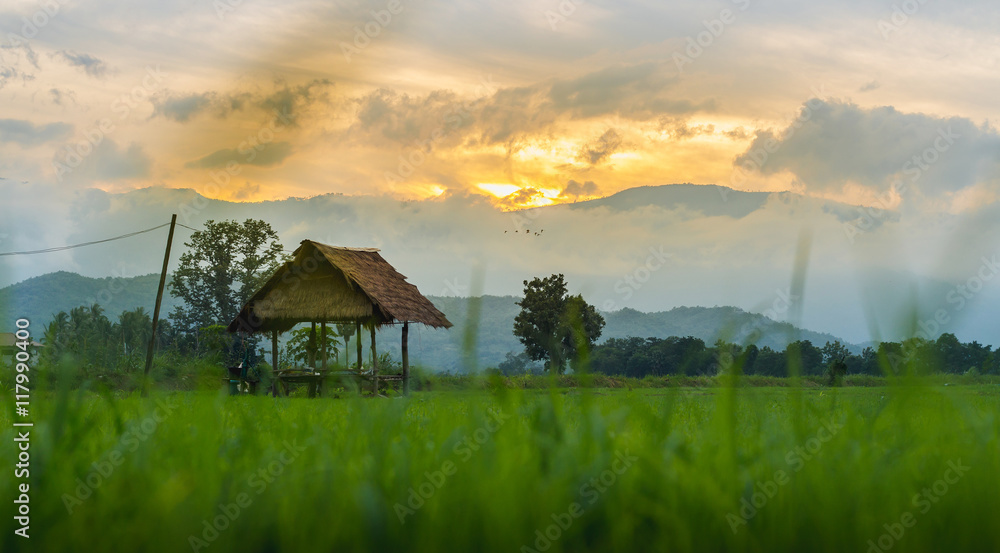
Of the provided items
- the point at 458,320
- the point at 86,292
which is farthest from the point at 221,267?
the point at 86,292

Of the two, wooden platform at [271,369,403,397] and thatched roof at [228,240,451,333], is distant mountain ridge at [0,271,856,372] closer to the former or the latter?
thatched roof at [228,240,451,333]

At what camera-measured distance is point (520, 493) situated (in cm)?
140

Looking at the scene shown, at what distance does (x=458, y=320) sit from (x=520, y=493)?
1.50 ft

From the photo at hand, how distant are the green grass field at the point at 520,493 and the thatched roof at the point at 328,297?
19772 millimetres

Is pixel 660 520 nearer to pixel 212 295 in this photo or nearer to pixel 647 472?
pixel 647 472

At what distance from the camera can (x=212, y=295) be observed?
→ 5044 centimetres

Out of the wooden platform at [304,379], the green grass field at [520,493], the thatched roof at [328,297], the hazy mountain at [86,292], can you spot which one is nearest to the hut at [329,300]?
the thatched roof at [328,297]

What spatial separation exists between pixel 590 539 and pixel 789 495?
0.44 meters

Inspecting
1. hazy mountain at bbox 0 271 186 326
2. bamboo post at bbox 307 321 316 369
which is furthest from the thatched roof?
hazy mountain at bbox 0 271 186 326

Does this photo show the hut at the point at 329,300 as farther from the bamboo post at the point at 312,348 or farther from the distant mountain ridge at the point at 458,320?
the distant mountain ridge at the point at 458,320

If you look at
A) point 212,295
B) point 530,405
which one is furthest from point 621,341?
point 530,405

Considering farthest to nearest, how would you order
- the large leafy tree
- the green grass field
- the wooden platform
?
1. the large leafy tree
2. the wooden platform
3. the green grass field

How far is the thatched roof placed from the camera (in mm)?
21812

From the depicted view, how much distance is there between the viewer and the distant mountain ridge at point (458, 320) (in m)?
1.61
